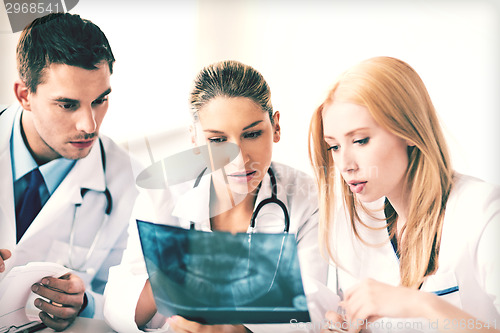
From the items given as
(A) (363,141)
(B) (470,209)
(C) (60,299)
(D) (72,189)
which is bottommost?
(C) (60,299)

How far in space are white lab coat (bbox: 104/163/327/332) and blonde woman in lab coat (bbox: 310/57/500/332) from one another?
0.09m

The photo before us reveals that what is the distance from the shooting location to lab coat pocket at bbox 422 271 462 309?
1438 mm

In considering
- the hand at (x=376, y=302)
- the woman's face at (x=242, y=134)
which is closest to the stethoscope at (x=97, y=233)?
the woman's face at (x=242, y=134)

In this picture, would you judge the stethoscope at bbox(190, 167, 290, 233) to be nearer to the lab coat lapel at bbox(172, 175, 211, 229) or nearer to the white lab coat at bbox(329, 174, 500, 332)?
the lab coat lapel at bbox(172, 175, 211, 229)

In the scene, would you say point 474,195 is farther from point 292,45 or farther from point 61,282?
point 61,282

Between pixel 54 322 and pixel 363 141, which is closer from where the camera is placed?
pixel 363 141

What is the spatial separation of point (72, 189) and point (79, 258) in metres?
0.23

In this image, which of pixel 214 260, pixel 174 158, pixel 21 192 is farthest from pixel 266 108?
pixel 21 192

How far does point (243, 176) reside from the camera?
1527mm

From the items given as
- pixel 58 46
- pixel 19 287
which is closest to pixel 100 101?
pixel 58 46

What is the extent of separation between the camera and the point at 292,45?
151 centimetres

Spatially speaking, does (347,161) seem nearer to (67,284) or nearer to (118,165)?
(118,165)

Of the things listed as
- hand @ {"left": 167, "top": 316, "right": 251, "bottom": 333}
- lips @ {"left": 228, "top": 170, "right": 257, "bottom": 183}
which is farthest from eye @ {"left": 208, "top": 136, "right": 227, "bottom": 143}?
hand @ {"left": 167, "top": 316, "right": 251, "bottom": 333}

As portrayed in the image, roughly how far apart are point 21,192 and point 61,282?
0.33 meters
